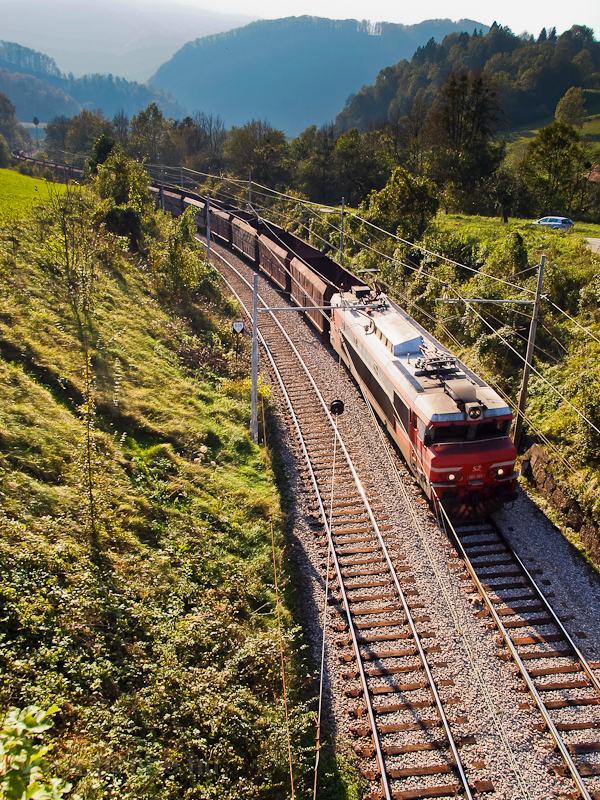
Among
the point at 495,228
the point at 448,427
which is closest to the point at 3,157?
the point at 495,228

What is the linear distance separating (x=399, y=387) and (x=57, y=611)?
9781 mm

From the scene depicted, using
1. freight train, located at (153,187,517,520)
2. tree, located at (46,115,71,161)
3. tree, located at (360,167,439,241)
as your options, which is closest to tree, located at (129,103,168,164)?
tree, located at (46,115,71,161)

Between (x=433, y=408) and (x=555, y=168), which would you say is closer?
(x=433, y=408)

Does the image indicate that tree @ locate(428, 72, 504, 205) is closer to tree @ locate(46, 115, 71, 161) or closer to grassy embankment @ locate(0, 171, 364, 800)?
grassy embankment @ locate(0, 171, 364, 800)

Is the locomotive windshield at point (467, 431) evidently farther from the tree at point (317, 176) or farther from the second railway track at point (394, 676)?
the tree at point (317, 176)

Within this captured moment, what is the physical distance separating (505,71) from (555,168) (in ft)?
349

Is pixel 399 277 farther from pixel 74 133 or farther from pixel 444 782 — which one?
pixel 74 133

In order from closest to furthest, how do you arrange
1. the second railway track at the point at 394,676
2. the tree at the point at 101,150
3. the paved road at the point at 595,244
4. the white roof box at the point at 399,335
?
the second railway track at the point at 394,676, the white roof box at the point at 399,335, the paved road at the point at 595,244, the tree at the point at 101,150

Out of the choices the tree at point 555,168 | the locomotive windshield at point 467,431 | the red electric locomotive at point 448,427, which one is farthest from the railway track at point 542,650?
the tree at point 555,168

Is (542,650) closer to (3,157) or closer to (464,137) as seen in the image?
(464,137)

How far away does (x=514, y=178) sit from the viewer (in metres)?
40.9

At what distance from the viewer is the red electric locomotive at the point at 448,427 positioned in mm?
12930

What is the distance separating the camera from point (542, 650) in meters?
10.7

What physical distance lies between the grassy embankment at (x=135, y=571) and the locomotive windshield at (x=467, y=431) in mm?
4833
